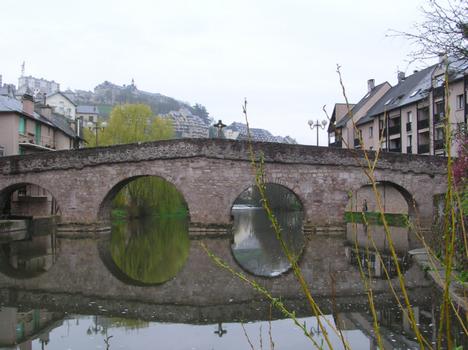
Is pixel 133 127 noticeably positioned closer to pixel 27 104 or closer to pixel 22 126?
pixel 27 104

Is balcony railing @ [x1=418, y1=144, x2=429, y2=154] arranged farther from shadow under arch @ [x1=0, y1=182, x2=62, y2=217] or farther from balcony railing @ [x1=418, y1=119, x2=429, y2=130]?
shadow under arch @ [x1=0, y1=182, x2=62, y2=217]

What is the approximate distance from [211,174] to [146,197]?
35.8 feet

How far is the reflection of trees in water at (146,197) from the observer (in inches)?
1099

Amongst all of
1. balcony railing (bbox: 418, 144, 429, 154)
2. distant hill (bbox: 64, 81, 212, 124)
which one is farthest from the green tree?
distant hill (bbox: 64, 81, 212, 124)

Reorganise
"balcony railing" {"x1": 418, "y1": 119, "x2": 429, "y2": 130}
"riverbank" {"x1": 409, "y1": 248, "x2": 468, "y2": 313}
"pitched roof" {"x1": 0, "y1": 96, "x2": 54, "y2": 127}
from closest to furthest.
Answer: "riverbank" {"x1": 409, "y1": 248, "x2": 468, "y2": 313}
"pitched roof" {"x1": 0, "y1": 96, "x2": 54, "y2": 127}
"balcony railing" {"x1": 418, "y1": 119, "x2": 429, "y2": 130}

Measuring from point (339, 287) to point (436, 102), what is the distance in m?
21.5

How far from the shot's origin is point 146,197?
93.9ft

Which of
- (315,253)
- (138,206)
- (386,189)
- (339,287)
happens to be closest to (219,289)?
(339,287)

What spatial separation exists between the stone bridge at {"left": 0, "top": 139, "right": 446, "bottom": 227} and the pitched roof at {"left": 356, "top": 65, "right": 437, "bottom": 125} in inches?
360

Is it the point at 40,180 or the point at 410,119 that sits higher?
the point at 410,119

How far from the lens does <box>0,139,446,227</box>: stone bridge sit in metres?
18.7

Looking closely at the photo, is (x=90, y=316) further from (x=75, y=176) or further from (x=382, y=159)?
(x=382, y=159)

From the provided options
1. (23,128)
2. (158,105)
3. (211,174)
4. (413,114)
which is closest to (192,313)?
(211,174)

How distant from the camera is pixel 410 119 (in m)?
29.7
